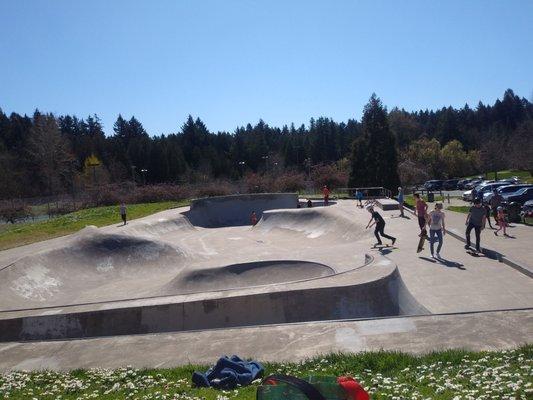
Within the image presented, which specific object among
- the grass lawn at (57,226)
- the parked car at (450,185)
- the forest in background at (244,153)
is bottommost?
the parked car at (450,185)

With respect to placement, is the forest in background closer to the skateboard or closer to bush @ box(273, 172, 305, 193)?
bush @ box(273, 172, 305, 193)

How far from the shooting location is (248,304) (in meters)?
10.2

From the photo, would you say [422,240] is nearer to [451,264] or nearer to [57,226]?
[451,264]

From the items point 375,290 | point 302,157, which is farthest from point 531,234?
point 302,157

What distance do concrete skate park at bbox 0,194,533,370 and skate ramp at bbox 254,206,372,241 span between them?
1080 millimetres

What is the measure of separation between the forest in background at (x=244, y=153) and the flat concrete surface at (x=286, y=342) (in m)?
43.0

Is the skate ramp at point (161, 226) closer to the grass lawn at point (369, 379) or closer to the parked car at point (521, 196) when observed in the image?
the grass lawn at point (369, 379)

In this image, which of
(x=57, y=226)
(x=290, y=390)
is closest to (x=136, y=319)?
(x=290, y=390)

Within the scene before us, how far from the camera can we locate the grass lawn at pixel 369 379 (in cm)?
486

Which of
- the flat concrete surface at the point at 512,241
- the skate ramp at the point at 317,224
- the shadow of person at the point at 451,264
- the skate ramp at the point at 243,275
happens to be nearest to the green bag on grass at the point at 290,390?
the flat concrete surface at the point at 512,241

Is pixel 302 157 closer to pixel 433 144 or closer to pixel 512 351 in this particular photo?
pixel 433 144

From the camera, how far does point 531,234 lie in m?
16.9

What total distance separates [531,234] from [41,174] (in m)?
67.7

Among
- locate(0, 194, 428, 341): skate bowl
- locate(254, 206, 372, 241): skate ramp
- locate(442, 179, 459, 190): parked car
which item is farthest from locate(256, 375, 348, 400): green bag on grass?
locate(442, 179, 459, 190): parked car
